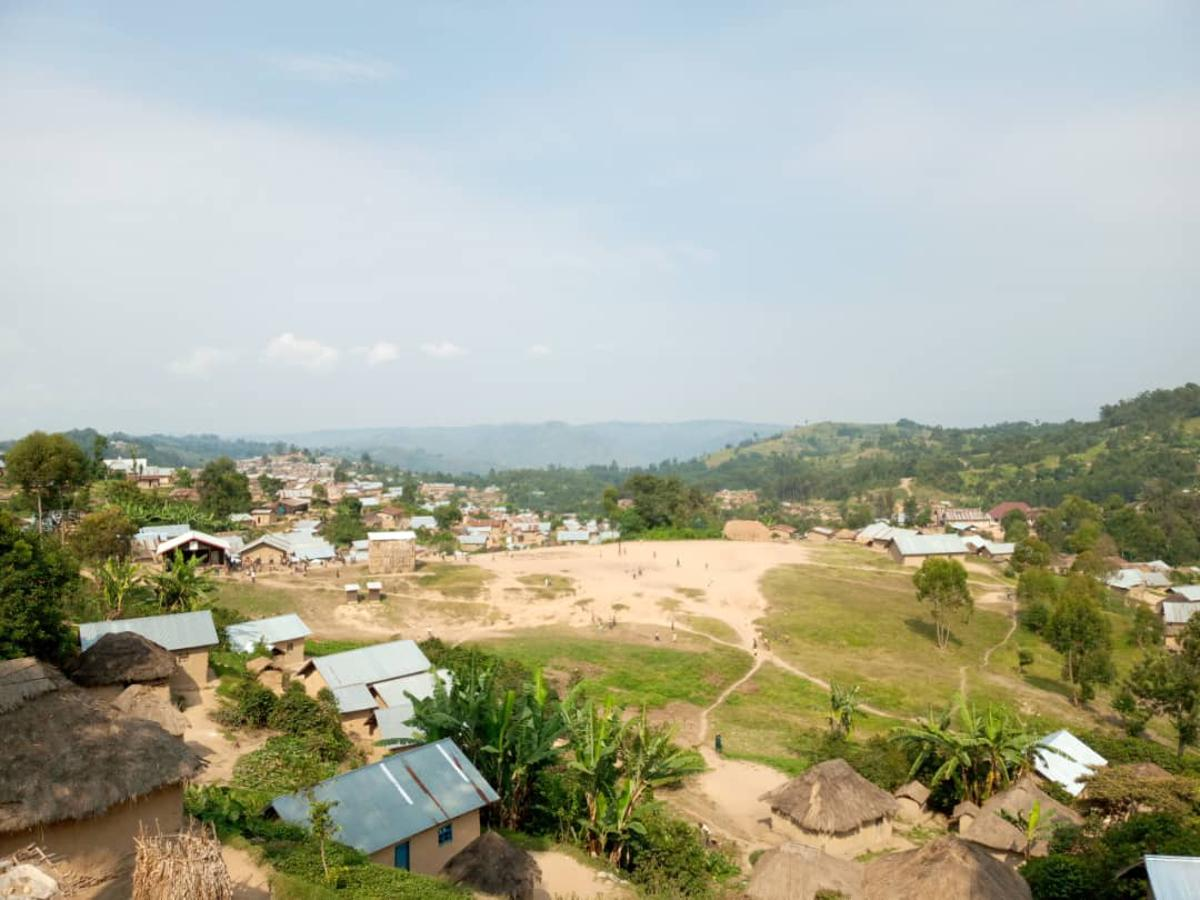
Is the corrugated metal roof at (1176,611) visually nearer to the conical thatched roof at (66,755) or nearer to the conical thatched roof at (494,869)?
the conical thatched roof at (494,869)

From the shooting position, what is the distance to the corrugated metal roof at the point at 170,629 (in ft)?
92.2

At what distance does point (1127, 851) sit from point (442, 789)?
16646 mm

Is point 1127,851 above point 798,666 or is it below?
above

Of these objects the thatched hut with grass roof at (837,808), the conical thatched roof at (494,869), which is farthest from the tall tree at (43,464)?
the thatched hut with grass roof at (837,808)

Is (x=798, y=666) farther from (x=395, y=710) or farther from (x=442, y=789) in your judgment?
(x=442, y=789)

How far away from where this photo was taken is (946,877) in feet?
Result: 59.4

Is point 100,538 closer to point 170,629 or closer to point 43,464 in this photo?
point 43,464

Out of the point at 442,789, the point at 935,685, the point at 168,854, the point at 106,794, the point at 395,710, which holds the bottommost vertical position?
the point at 935,685

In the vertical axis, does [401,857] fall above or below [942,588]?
above

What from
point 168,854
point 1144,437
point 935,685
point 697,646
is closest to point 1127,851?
point 168,854

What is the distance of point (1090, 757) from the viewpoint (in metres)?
27.6

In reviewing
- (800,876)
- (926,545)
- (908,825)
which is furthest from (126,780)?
(926,545)

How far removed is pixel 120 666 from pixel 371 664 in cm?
947

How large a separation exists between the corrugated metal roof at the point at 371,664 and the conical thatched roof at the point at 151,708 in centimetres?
719
